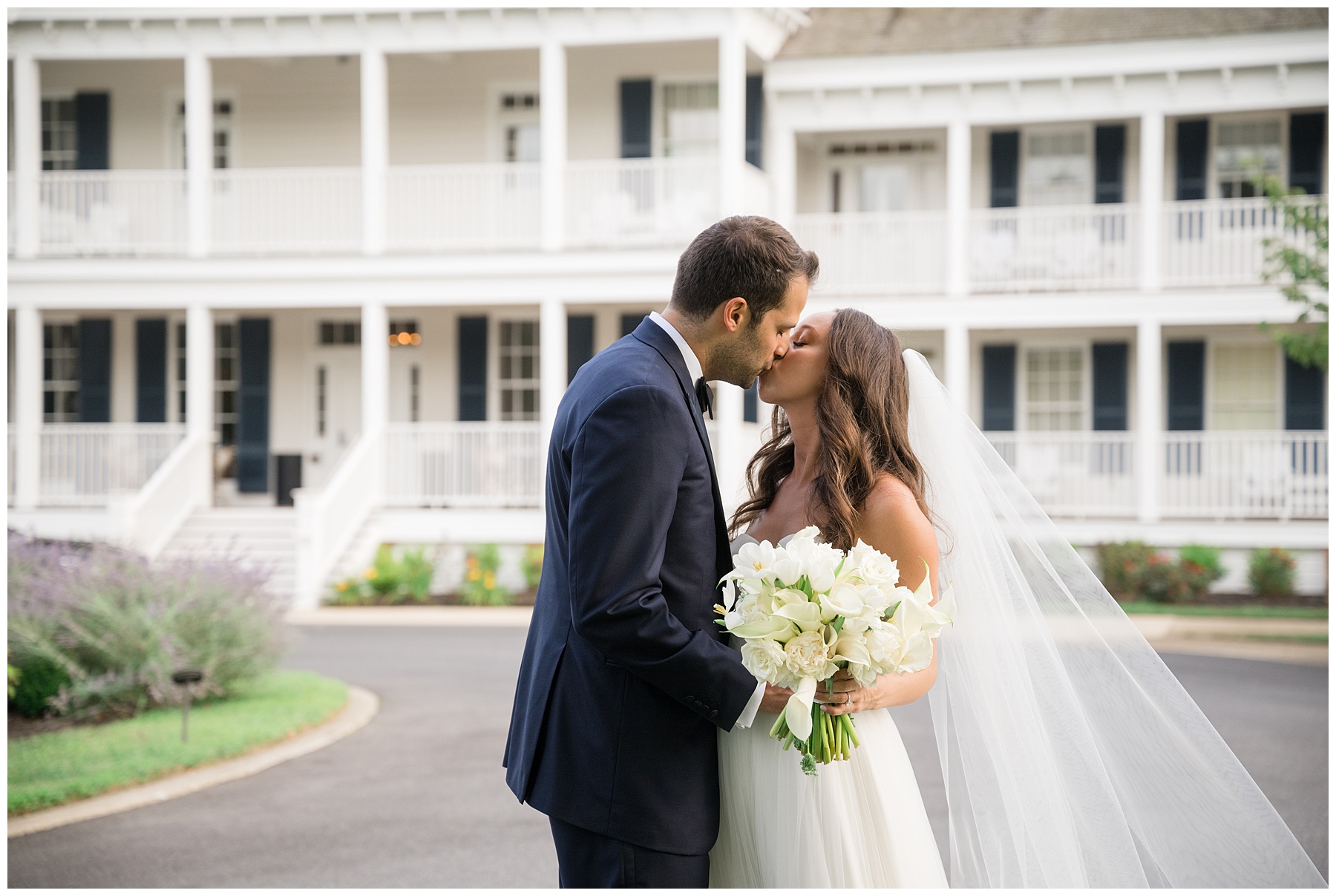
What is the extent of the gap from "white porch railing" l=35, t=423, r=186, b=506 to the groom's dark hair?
1643 cm

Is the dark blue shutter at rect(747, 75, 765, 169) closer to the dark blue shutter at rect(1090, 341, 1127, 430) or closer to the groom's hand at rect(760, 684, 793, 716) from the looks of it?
the dark blue shutter at rect(1090, 341, 1127, 430)

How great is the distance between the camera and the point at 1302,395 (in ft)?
58.0

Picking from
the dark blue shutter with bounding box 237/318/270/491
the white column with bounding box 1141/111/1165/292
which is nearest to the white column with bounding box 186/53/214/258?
the dark blue shutter with bounding box 237/318/270/491

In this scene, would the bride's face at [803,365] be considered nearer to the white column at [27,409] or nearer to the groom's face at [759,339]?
the groom's face at [759,339]

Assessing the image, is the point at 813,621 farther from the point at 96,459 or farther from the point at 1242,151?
the point at 1242,151

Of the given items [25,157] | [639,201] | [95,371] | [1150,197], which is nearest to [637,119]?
[639,201]

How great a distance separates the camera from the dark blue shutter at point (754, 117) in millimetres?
17312

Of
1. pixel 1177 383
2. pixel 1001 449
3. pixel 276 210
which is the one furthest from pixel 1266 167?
pixel 276 210

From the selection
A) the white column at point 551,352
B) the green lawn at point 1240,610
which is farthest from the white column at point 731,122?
the green lawn at point 1240,610

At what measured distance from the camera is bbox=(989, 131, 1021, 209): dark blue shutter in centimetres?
1831

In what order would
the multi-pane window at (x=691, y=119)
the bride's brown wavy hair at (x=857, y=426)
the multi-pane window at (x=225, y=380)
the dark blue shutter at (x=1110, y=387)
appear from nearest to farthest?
the bride's brown wavy hair at (x=857, y=426) < the dark blue shutter at (x=1110, y=387) < the multi-pane window at (x=691, y=119) < the multi-pane window at (x=225, y=380)

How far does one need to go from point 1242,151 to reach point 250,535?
16.1 meters

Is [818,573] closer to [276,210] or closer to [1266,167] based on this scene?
[276,210]

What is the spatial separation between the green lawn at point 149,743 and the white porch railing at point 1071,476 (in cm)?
1113
